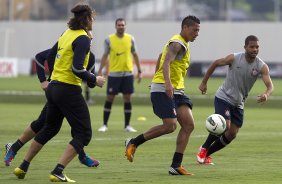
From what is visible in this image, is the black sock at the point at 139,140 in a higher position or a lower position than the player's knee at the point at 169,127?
lower

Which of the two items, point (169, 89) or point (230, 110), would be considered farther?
point (230, 110)

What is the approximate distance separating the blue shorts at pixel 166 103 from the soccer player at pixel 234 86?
40.1 inches

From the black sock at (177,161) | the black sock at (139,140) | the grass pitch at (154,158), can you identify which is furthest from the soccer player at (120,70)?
the black sock at (177,161)

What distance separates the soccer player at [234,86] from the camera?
632 inches

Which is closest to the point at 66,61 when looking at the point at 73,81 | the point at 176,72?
the point at 73,81

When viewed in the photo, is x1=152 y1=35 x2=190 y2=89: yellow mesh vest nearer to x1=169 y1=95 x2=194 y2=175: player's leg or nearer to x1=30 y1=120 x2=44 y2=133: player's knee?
x1=169 y1=95 x2=194 y2=175: player's leg

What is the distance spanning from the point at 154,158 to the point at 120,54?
24.3 feet

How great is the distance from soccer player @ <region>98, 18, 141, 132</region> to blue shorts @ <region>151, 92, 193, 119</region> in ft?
27.5

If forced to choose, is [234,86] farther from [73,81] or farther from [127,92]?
[127,92]

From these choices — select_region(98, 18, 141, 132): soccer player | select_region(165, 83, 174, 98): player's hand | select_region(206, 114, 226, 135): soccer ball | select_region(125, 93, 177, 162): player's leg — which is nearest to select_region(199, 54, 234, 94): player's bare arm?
select_region(206, 114, 226, 135): soccer ball

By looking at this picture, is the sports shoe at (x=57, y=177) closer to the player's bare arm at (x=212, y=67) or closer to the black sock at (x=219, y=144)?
A: the player's bare arm at (x=212, y=67)

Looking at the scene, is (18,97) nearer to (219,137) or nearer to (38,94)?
(38,94)

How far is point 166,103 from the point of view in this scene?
14.8m

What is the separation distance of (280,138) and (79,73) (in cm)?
947
